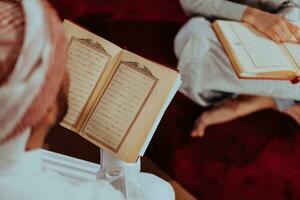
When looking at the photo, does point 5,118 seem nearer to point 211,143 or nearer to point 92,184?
point 92,184

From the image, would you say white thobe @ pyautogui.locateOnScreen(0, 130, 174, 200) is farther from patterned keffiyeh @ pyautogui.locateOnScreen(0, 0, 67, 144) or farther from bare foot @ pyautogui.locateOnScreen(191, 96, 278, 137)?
bare foot @ pyautogui.locateOnScreen(191, 96, 278, 137)

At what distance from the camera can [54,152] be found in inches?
42.4

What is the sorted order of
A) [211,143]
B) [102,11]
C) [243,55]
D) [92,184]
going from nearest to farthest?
[92,184], [243,55], [211,143], [102,11]

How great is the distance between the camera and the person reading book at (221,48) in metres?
1.54

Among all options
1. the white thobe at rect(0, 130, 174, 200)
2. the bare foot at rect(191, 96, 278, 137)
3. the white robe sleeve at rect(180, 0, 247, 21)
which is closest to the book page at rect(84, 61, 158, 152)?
the white thobe at rect(0, 130, 174, 200)

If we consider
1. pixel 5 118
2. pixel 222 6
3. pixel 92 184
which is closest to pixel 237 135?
pixel 222 6

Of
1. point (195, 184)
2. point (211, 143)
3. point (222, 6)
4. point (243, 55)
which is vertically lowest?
point (195, 184)

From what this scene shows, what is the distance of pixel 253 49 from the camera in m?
1.41

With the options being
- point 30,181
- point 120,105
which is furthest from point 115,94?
point 30,181

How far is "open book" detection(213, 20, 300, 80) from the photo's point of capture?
133cm

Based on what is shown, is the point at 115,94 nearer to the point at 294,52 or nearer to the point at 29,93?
the point at 29,93

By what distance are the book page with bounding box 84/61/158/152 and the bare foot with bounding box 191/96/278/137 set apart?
0.83m

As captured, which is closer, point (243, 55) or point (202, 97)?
point (243, 55)

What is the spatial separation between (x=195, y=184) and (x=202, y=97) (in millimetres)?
326
